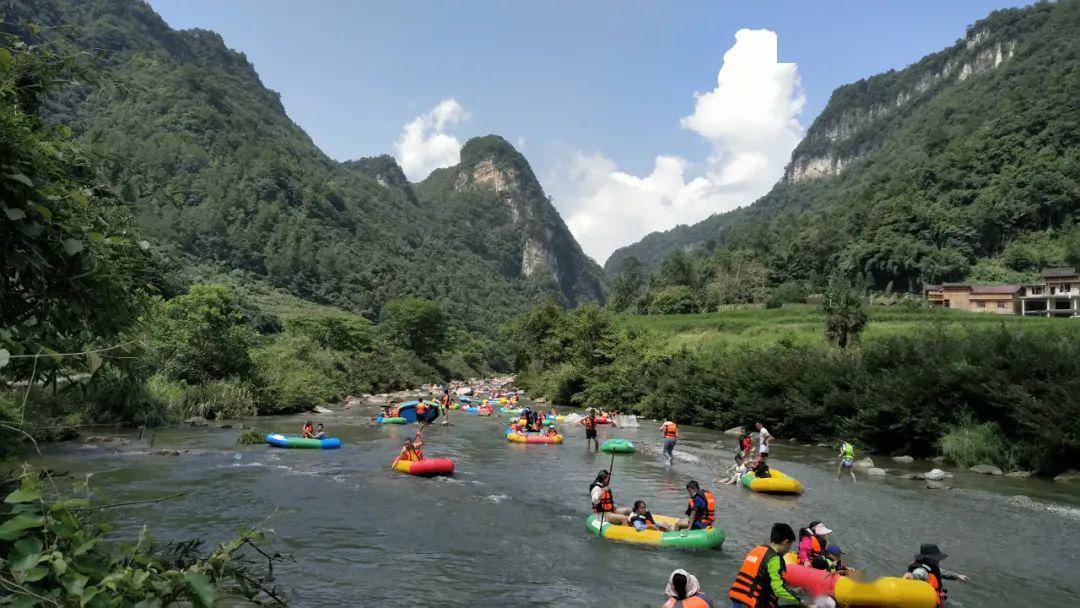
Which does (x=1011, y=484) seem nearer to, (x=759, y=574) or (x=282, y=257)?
(x=759, y=574)

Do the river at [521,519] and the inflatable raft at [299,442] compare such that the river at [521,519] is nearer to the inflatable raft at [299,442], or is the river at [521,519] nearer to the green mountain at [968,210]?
the inflatable raft at [299,442]

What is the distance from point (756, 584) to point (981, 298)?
77.2 meters

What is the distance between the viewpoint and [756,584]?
770 centimetres

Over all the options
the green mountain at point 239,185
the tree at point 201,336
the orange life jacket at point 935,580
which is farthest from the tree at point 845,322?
the green mountain at point 239,185

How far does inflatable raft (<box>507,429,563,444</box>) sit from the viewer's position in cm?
2845

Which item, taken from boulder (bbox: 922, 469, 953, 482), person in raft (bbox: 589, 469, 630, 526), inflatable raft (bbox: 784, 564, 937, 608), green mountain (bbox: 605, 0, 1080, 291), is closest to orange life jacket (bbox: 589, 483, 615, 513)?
person in raft (bbox: 589, 469, 630, 526)

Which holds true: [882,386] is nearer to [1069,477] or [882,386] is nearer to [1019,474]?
[1019,474]

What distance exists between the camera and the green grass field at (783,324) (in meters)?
46.0

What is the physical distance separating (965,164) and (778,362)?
8866cm

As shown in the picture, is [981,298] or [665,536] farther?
[981,298]

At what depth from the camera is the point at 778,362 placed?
32000 millimetres

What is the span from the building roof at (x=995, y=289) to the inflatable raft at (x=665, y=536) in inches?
2834

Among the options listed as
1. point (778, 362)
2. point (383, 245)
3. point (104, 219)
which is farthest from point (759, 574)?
point (383, 245)

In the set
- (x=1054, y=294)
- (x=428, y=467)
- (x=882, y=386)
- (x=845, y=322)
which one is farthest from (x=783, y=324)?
(x=428, y=467)
